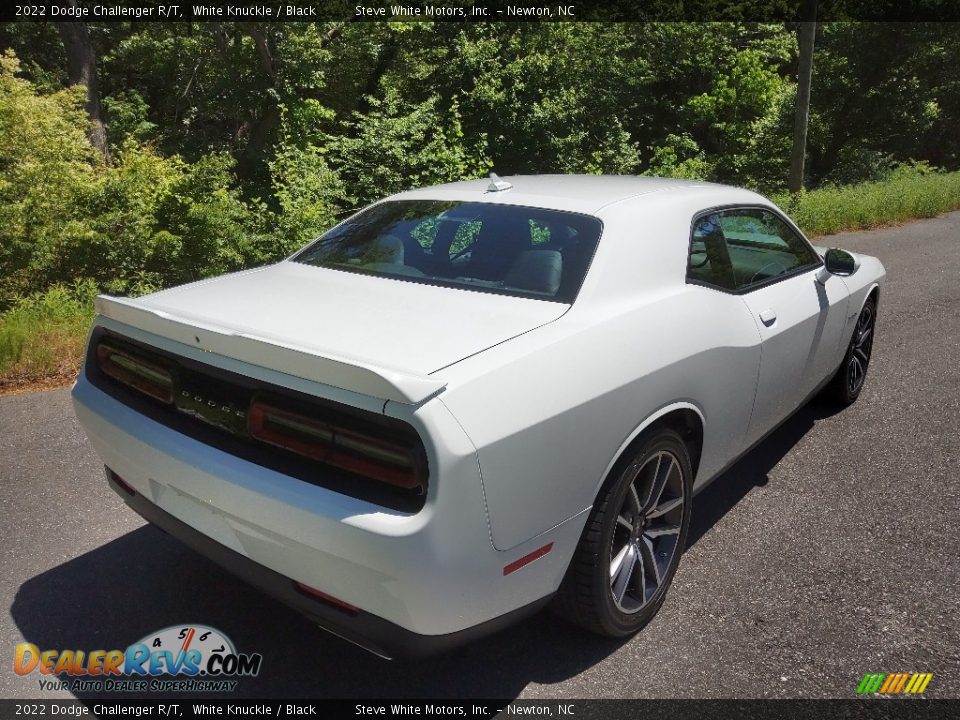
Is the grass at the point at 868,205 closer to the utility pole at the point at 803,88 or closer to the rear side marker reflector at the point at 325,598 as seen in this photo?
the utility pole at the point at 803,88

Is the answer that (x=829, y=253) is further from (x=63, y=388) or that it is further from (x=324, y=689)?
(x=63, y=388)

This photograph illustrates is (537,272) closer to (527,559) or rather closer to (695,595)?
(527,559)

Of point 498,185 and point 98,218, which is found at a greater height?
point 498,185

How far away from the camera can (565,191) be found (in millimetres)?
3416

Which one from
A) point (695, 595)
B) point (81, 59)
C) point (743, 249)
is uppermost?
point (81, 59)

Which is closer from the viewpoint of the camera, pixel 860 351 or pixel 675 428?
pixel 675 428

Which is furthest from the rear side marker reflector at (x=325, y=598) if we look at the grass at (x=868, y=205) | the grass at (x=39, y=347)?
the grass at (x=868, y=205)

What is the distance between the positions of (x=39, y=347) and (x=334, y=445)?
4.87 metres

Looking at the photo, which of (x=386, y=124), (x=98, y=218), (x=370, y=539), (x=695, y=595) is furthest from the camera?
(x=386, y=124)

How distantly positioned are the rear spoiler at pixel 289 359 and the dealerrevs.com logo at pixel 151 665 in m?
1.09

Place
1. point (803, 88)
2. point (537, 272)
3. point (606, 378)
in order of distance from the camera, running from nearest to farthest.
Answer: point (606, 378) → point (537, 272) → point (803, 88)

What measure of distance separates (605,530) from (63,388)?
4602 millimetres

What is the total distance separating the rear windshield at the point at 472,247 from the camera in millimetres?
2855

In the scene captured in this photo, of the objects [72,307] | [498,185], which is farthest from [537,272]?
[72,307]
